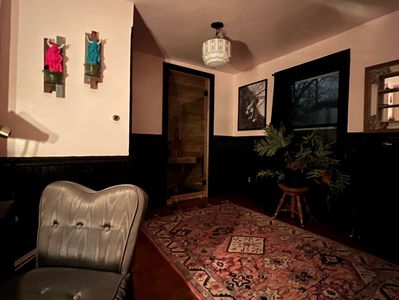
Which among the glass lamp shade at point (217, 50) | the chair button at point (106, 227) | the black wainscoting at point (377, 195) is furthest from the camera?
the glass lamp shade at point (217, 50)

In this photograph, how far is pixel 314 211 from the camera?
2803 mm

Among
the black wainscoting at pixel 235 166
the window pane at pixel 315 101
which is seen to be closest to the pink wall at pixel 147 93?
the black wainscoting at pixel 235 166

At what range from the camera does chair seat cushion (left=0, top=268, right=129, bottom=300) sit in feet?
2.62

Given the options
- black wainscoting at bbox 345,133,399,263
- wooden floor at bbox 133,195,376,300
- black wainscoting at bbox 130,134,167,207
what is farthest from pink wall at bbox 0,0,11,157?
black wainscoting at bbox 345,133,399,263

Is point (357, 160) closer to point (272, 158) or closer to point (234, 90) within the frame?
point (272, 158)

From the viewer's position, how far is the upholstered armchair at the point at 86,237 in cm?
90

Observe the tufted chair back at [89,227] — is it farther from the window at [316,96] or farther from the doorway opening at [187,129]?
the window at [316,96]

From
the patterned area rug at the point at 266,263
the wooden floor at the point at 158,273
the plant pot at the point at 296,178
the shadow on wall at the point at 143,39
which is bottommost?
the wooden floor at the point at 158,273

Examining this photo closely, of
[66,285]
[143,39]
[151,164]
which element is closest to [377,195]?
[66,285]

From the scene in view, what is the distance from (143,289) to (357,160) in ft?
7.51

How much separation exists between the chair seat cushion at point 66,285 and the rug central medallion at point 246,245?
1.26 meters

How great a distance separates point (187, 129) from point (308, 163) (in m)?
2.09

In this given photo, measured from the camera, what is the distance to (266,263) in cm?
169

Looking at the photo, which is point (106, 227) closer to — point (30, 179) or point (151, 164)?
point (30, 179)
